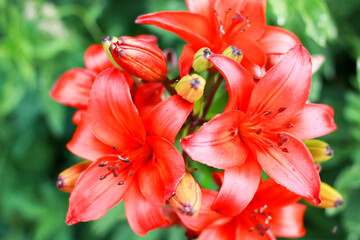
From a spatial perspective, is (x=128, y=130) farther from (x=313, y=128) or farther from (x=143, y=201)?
(x=313, y=128)

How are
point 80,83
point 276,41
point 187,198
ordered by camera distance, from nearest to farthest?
point 187,198, point 276,41, point 80,83

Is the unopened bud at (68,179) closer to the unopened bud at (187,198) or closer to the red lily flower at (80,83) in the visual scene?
the red lily flower at (80,83)

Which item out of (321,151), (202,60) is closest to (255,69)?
(202,60)

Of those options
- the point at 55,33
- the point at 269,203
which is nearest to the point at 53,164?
the point at 55,33

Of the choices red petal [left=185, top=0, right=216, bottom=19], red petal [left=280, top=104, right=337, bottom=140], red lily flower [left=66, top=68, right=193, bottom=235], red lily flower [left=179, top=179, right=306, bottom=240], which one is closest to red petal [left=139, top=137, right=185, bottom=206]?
red lily flower [left=66, top=68, right=193, bottom=235]

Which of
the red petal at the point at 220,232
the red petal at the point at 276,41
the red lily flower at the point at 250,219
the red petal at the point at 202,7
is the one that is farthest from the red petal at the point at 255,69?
the red petal at the point at 220,232

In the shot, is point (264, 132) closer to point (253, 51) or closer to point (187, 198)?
point (253, 51)

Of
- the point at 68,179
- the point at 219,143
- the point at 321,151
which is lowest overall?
the point at 321,151

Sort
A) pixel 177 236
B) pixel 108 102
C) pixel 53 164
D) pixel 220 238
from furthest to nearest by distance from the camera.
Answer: pixel 53 164
pixel 177 236
pixel 220 238
pixel 108 102
